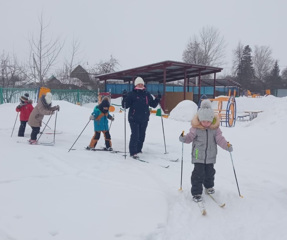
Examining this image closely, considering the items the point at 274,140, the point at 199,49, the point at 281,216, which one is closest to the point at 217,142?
the point at 281,216

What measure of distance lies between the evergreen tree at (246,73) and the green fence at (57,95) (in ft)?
126

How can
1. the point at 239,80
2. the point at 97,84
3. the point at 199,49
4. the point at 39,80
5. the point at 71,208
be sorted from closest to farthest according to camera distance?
1. the point at 71,208
2. the point at 39,80
3. the point at 97,84
4. the point at 199,49
5. the point at 239,80

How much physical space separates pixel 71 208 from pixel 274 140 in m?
6.58

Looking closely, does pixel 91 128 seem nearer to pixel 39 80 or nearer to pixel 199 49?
pixel 39 80

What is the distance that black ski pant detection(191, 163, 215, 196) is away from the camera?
3.85 meters

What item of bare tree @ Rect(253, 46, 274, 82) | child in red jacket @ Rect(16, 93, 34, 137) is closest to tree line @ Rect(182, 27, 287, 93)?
bare tree @ Rect(253, 46, 274, 82)

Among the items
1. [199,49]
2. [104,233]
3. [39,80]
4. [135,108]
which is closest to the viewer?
[104,233]

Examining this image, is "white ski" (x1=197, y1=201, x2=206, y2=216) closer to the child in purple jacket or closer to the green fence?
the child in purple jacket

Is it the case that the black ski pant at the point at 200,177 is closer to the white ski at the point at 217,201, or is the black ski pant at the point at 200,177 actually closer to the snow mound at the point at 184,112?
the white ski at the point at 217,201

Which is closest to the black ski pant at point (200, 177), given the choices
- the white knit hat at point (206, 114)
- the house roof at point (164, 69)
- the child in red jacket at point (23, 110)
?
the white knit hat at point (206, 114)

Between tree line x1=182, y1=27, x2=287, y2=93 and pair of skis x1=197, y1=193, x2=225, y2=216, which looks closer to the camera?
pair of skis x1=197, y1=193, x2=225, y2=216

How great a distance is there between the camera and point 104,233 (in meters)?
2.96

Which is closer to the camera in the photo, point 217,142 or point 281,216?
point 281,216

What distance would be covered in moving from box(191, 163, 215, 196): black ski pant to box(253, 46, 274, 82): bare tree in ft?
208
